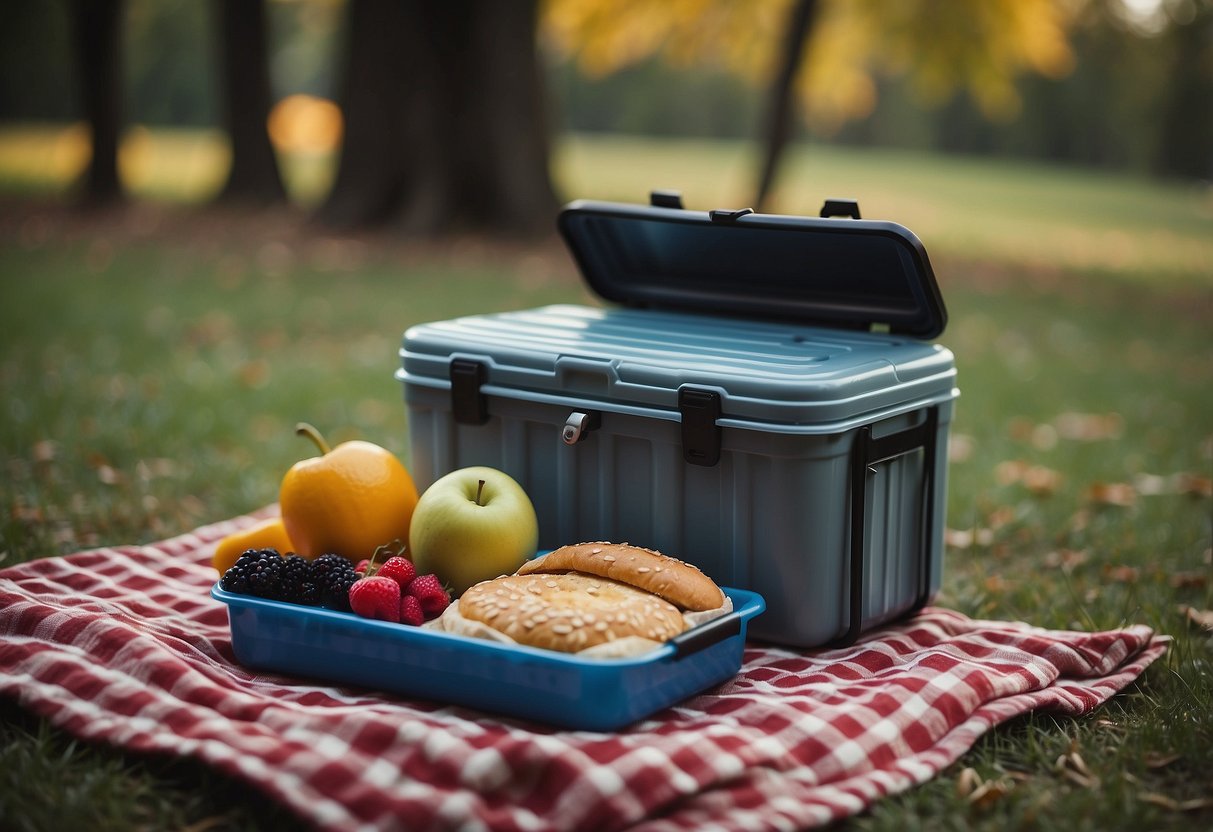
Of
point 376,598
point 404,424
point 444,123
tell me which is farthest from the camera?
point 444,123

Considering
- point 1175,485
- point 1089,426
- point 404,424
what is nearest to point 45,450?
point 404,424

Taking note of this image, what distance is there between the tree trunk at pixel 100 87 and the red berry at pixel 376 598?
13.0 m

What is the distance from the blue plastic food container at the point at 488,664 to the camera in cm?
248

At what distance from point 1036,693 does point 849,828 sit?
72cm

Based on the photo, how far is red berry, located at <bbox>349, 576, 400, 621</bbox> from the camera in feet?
8.86

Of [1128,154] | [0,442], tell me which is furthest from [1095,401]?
[1128,154]

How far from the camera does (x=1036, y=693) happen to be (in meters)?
2.80

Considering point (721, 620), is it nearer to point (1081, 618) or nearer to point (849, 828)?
point (849, 828)

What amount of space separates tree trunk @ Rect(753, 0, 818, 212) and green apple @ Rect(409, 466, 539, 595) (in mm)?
9620

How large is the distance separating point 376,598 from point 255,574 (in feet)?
1.04

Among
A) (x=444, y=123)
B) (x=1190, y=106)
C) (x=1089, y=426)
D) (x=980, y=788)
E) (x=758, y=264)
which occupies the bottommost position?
(x=1089, y=426)

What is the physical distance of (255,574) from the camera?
282 cm

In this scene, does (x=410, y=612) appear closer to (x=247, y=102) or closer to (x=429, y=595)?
(x=429, y=595)

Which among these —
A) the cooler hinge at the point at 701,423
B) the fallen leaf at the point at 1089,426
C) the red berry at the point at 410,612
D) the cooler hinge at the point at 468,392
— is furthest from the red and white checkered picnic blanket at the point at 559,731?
the fallen leaf at the point at 1089,426
